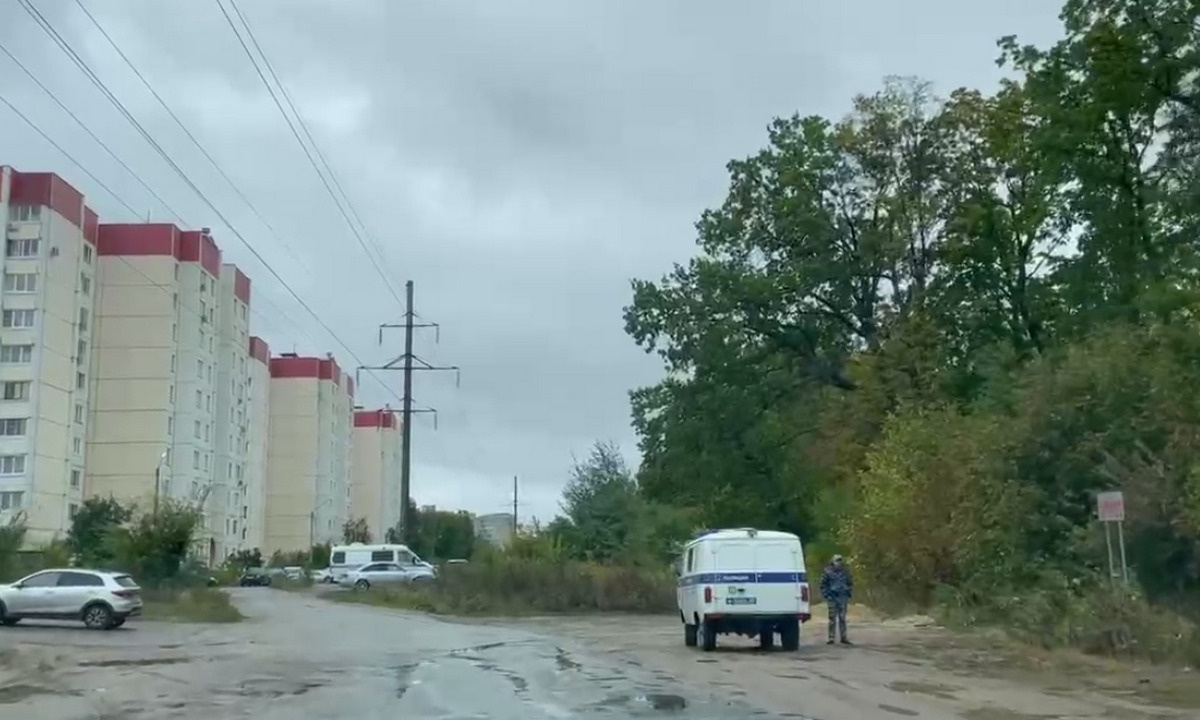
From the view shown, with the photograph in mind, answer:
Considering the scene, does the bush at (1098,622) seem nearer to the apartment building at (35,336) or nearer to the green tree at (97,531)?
the green tree at (97,531)


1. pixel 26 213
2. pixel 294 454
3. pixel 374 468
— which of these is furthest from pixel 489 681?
pixel 374 468

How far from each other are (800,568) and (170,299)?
79.1 metres

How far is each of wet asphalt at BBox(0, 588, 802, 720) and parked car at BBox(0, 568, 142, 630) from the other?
5.13 feet

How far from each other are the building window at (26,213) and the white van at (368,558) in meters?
28.7

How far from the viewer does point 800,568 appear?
28.9 meters

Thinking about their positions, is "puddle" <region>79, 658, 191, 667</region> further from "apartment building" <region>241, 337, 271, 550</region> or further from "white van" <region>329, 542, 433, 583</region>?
"apartment building" <region>241, 337, 271, 550</region>

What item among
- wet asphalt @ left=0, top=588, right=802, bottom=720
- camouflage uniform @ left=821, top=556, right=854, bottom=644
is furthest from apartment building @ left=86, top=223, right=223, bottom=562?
camouflage uniform @ left=821, top=556, right=854, bottom=644

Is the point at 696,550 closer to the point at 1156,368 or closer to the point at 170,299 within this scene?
the point at 1156,368

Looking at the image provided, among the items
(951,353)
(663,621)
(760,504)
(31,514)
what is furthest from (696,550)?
(31,514)

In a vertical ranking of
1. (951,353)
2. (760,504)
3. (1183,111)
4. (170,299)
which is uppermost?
(170,299)

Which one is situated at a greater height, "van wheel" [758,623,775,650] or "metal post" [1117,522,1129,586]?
"metal post" [1117,522,1129,586]

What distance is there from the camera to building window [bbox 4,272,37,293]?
89812mm

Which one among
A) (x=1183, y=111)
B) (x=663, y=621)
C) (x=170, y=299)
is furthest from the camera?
(x=170, y=299)

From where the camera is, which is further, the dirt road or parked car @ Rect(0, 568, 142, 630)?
parked car @ Rect(0, 568, 142, 630)
